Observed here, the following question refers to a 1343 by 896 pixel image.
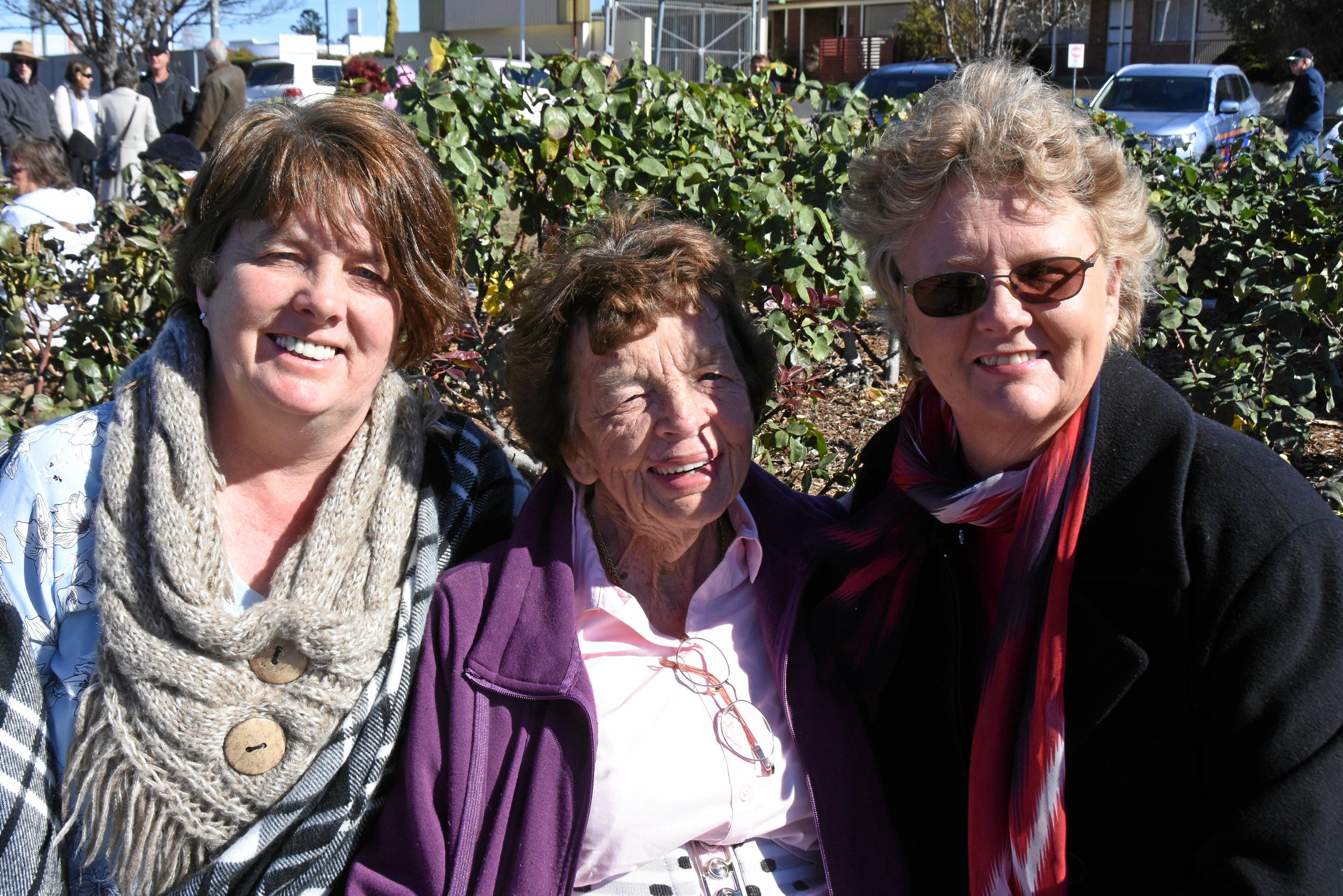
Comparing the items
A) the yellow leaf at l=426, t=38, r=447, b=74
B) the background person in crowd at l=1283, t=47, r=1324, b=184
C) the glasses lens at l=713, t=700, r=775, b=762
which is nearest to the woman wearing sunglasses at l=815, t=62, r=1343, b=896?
the glasses lens at l=713, t=700, r=775, b=762

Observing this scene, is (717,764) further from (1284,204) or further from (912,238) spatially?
(1284,204)

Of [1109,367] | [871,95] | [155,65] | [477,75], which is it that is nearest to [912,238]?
[1109,367]

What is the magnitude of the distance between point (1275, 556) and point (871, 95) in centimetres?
1552

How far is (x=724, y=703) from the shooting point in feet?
7.48

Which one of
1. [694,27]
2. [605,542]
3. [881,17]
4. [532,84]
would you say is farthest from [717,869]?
[881,17]

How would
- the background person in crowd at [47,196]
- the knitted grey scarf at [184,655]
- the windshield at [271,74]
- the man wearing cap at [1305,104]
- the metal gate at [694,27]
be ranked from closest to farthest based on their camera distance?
the knitted grey scarf at [184,655]
the background person in crowd at [47,196]
the man wearing cap at [1305,104]
the metal gate at [694,27]
the windshield at [271,74]

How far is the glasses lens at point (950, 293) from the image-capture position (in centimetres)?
199

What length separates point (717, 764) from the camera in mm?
2195

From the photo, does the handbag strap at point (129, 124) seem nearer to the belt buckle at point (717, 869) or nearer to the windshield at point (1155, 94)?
the belt buckle at point (717, 869)

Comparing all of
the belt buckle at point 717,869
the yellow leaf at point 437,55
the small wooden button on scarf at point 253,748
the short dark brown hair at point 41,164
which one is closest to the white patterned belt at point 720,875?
the belt buckle at point 717,869

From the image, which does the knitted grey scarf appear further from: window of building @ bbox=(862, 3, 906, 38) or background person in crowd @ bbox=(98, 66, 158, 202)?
window of building @ bbox=(862, 3, 906, 38)

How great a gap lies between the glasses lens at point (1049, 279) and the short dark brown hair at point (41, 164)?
7.01 metres

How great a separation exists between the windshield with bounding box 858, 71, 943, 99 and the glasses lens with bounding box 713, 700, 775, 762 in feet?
47.0

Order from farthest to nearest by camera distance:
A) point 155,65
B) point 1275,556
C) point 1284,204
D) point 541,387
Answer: point 155,65 < point 1284,204 < point 541,387 < point 1275,556
